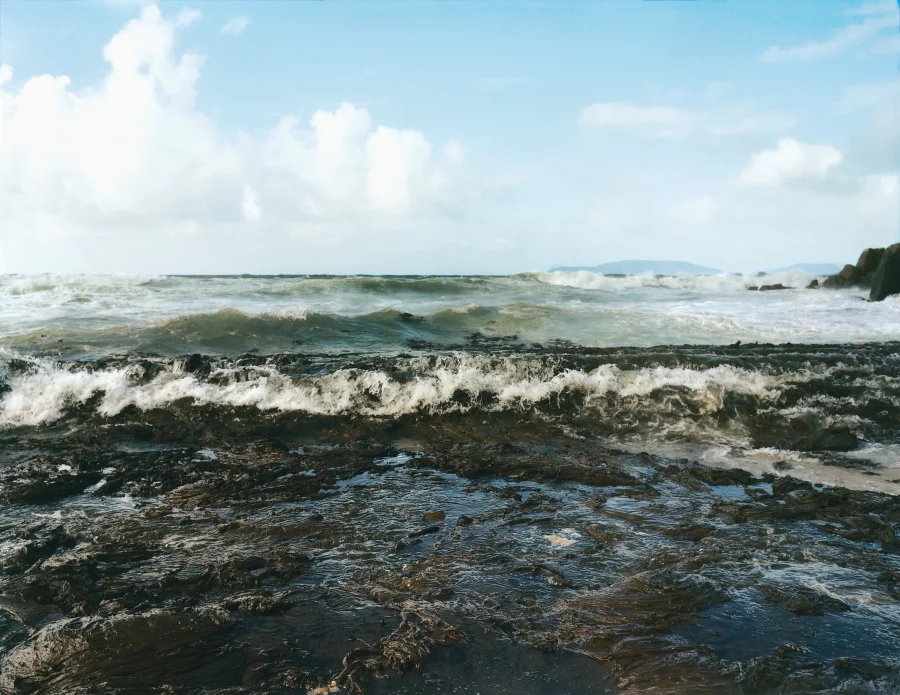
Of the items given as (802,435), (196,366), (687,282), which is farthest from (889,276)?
(196,366)

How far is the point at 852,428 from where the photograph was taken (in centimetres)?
807

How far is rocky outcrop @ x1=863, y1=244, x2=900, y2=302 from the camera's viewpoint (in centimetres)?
2430

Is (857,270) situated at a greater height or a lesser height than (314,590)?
greater

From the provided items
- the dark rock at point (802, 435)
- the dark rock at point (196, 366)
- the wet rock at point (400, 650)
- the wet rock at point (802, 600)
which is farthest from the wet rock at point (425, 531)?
the dark rock at point (196, 366)

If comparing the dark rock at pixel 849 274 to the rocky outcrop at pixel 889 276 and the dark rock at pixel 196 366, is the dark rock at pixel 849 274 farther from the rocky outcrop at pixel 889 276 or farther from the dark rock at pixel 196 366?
the dark rock at pixel 196 366

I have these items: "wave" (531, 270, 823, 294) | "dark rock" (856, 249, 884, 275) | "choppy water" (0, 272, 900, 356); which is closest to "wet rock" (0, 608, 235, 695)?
"choppy water" (0, 272, 900, 356)

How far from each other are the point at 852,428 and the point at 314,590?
766 cm

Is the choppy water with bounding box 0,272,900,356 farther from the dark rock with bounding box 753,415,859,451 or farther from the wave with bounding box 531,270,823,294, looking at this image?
the wave with bounding box 531,270,823,294

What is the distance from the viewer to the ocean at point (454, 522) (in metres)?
3.13

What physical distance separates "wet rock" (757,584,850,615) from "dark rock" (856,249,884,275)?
3370 cm

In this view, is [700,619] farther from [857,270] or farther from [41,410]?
[857,270]

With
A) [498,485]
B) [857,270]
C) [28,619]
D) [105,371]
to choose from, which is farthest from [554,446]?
[857,270]

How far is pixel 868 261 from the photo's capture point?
103 feet

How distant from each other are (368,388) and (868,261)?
3244cm
